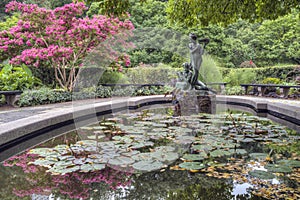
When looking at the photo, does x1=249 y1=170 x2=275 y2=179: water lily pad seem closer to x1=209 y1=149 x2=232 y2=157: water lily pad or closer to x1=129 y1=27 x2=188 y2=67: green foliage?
x1=209 y1=149 x2=232 y2=157: water lily pad

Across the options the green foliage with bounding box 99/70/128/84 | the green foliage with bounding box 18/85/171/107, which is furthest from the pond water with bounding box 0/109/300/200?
the green foliage with bounding box 99/70/128/84

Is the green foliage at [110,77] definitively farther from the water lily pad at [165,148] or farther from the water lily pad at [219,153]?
the water lily pad at [219,153]

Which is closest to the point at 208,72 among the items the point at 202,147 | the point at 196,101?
the point at 196,101

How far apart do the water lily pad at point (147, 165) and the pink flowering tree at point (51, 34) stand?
25.8 feet

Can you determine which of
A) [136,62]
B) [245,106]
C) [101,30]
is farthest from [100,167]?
[136,62]

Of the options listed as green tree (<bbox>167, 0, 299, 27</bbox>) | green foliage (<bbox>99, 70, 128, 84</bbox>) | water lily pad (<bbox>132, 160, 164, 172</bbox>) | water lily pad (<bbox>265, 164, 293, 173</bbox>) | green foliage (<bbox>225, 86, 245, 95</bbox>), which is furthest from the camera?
green foliage (<bbox>99, 70, 128, 84</bbox>)

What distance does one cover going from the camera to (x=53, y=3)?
2153 centimetres

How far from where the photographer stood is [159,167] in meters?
3.06

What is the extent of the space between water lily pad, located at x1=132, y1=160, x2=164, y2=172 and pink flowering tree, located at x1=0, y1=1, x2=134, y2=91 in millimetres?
7859

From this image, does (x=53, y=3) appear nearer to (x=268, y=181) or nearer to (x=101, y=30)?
(x=101, y=30)

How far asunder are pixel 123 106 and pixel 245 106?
4105mm

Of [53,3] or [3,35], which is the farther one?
[53,3]

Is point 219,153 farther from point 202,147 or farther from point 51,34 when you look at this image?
point 51,34

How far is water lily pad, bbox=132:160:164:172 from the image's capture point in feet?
9.87
